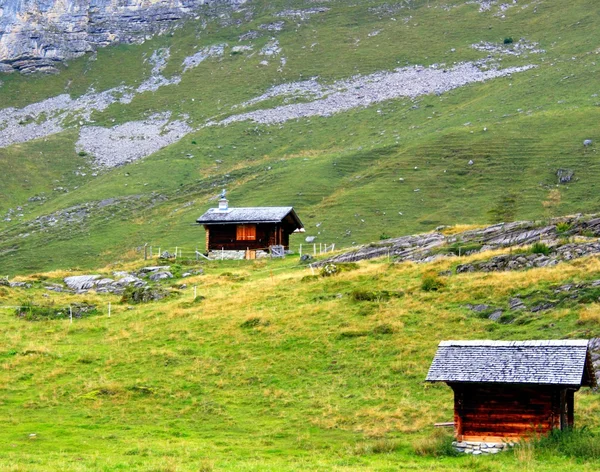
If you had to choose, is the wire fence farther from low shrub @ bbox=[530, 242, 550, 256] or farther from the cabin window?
low shrub @ bbox=[530, 242, 550, 256]

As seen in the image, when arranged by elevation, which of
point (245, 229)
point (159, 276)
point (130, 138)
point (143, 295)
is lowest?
point (143, 295)

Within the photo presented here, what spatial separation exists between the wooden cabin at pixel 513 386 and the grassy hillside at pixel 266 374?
139 centimetres

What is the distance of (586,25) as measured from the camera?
151875mm

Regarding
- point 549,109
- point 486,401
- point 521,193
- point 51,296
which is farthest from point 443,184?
point 486,401

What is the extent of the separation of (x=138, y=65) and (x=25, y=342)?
15060cm

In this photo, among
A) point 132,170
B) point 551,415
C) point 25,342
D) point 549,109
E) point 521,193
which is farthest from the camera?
point 132,170

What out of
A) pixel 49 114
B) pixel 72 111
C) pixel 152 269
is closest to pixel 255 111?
pixel 72 111

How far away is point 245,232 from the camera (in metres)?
76.1

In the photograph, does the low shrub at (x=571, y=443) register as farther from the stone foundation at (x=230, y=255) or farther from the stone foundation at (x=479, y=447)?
the stone foundation at (x=230, y=255)

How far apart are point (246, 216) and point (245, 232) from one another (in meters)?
1.37

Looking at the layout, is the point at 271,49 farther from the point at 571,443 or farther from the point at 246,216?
the point at 571,443

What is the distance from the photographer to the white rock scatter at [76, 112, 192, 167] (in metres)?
147

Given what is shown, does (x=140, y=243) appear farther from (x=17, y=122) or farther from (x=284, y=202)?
(x=17, y=122)

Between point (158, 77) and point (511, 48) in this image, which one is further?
point (158, 77)
